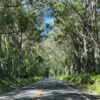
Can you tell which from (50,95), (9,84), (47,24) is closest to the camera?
(50,95)

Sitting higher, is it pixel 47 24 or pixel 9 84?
pixel 47 24

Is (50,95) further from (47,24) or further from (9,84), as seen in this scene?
(47,24)

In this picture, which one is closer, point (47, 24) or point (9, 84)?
point (9, 84)

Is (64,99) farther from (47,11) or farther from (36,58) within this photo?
(36,58)

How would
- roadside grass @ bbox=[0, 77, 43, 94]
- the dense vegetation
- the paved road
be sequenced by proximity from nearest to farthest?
the paved road → the dense vegetation → roadside grass @ bbox=[0, 77, 43, 94]

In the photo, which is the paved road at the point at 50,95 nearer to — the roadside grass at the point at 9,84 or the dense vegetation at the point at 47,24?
the roadside grass at the point at 9,84

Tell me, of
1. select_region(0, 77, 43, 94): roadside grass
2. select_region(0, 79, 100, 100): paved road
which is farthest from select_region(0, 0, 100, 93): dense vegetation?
select_region(0, 79, 100, 100): paved road

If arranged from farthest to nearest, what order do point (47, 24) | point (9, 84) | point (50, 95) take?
point (47, 24) → point (9, 84) → point (50, 95)

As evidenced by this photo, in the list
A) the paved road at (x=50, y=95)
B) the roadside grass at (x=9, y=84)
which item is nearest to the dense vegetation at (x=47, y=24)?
the roadside grass at (x=9, y=84)

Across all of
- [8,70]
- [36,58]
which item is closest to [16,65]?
[8,70]

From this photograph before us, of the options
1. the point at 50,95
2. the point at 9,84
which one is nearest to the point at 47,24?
the point at 9,84

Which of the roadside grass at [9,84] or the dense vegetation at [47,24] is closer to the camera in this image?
the dense vegetation at [47,24]

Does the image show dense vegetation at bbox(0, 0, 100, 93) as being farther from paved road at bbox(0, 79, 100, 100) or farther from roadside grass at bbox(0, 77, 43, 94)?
paved road at bbox(0, 79, 100, 100)

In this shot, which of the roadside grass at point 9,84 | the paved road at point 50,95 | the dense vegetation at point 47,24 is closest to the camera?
the paved road at point 50,95
